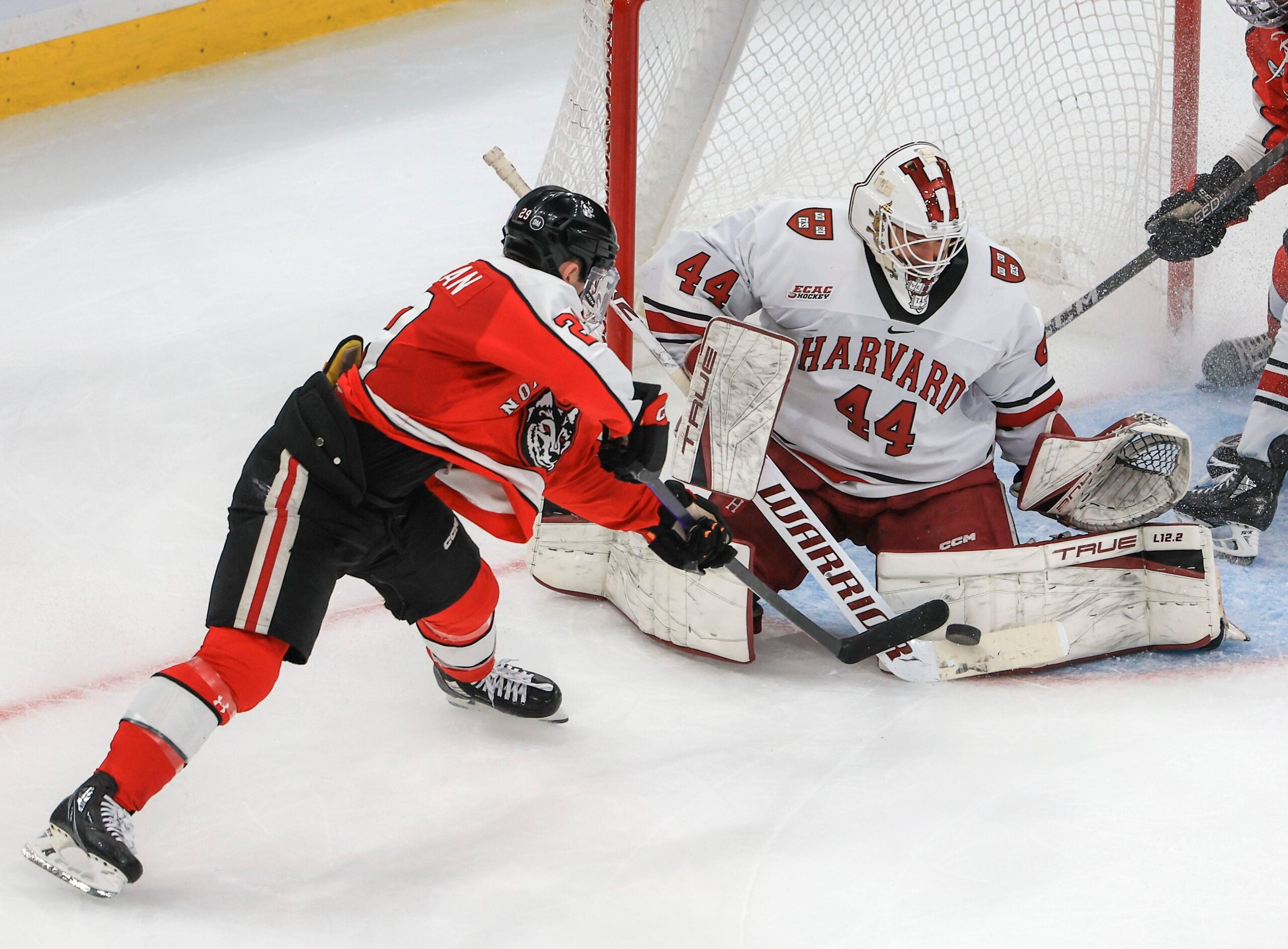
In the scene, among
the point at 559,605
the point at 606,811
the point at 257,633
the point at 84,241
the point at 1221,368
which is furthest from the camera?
the point at 84,241

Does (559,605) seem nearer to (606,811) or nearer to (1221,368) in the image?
(606,811)

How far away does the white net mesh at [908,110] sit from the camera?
3324 mm

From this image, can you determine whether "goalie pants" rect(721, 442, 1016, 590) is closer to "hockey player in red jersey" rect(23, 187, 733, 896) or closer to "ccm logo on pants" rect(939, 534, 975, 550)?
"ccm logo on pants" rect(939, 534, 975, 550)

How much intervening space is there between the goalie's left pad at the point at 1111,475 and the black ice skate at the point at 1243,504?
0.44 meters

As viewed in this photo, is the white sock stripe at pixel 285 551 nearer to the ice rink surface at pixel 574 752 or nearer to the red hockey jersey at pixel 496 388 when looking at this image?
the red hockey jersey at pixel 496 388

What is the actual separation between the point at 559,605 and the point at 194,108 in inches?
139

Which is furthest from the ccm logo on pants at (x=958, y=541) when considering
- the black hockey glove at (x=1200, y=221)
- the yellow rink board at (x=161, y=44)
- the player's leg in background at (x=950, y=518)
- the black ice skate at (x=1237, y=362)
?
the yellow rink board at (x=161, y=44)

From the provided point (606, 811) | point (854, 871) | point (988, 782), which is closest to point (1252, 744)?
point (988, 782)

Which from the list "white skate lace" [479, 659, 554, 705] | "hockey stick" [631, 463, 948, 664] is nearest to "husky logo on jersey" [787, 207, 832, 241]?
"hockey stick" [631, 463, 948, 664]

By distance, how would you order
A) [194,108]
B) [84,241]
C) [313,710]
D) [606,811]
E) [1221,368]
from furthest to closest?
[194,108]
[84,241]
[1221,368]
[313,710]
[606,811]

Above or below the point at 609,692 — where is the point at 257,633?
above

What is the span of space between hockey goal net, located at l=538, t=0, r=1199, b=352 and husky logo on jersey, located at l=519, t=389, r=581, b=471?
1.16 metres

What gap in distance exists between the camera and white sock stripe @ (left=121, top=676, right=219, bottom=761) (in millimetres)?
1905

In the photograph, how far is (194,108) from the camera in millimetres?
5480
